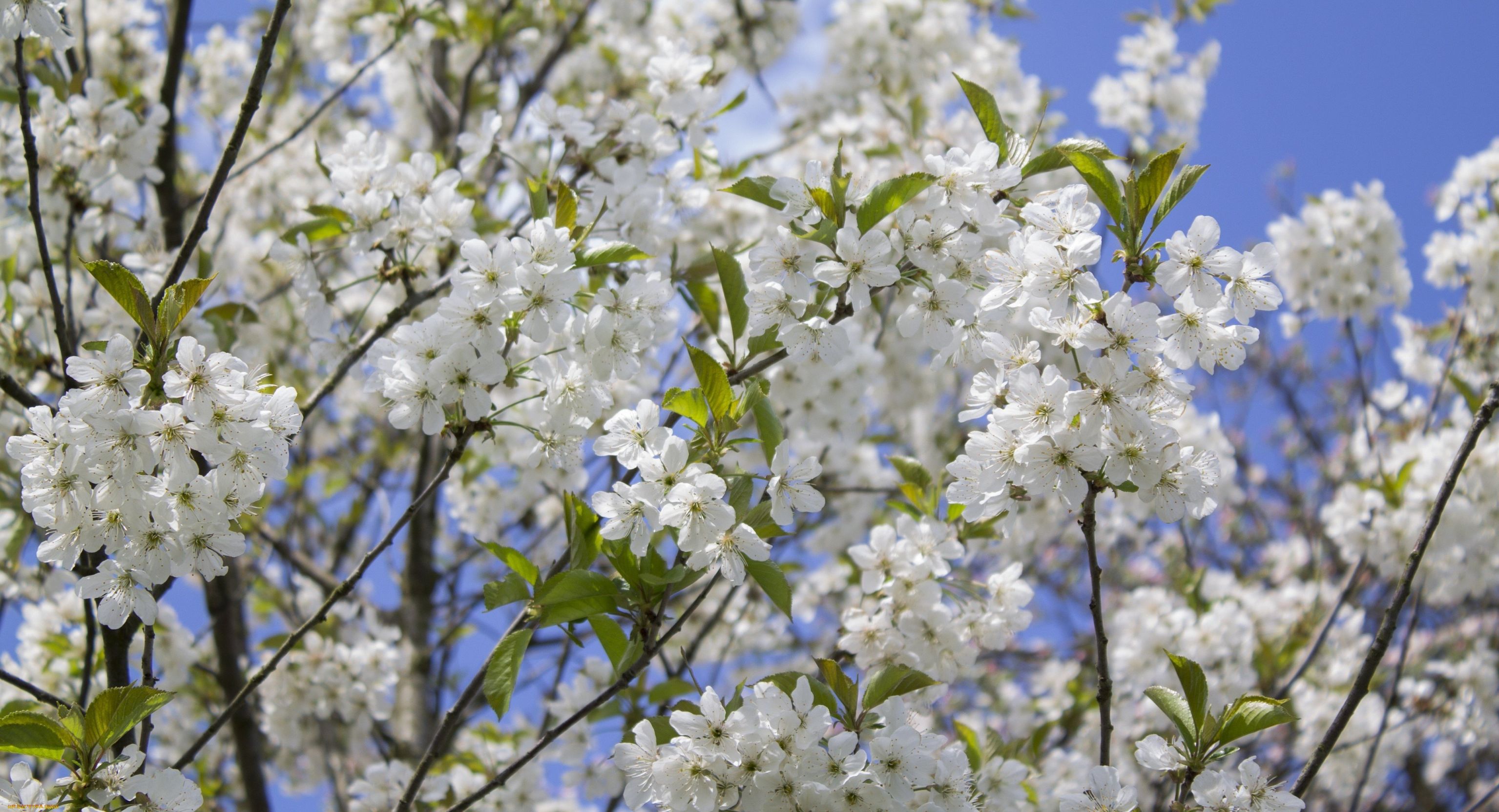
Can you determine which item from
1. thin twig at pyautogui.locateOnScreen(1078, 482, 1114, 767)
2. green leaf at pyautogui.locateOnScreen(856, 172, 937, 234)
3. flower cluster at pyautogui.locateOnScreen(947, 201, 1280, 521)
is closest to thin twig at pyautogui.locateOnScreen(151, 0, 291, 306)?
green leaf at pyautogui.locateOnScreen(856, 172, 937, 234)

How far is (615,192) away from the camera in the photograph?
7.82 ft

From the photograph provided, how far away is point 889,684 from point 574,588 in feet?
2.01

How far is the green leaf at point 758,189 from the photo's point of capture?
1797 millimetres

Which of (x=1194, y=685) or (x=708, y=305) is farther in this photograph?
(x=708, y=305)

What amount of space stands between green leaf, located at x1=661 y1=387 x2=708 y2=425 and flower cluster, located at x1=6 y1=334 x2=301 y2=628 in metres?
0.61

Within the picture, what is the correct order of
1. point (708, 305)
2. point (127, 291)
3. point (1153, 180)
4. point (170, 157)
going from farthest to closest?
point (170, 157), point (708, 305), point (1153, 180), point (127, 291)

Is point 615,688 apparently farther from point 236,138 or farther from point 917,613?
point 236,138

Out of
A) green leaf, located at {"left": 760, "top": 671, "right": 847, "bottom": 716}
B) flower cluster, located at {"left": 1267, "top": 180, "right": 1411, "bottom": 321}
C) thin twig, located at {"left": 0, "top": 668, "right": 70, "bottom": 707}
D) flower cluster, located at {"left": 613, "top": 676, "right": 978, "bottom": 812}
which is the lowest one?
flower cluster, located at {"left": 613, "top": 676, "right": 978, "bottom": 812}

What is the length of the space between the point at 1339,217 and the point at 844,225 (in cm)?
339

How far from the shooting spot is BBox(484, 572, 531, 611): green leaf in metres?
1.72

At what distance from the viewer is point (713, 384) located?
168 cm

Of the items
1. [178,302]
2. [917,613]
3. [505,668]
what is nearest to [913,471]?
[917,613]

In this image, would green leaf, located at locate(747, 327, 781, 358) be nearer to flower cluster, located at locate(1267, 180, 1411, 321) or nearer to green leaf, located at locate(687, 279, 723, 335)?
green leaf, located at locate(687, 279, 723, 335)

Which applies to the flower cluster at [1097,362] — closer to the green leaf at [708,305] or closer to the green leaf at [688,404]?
the green leaf at [688,404]
